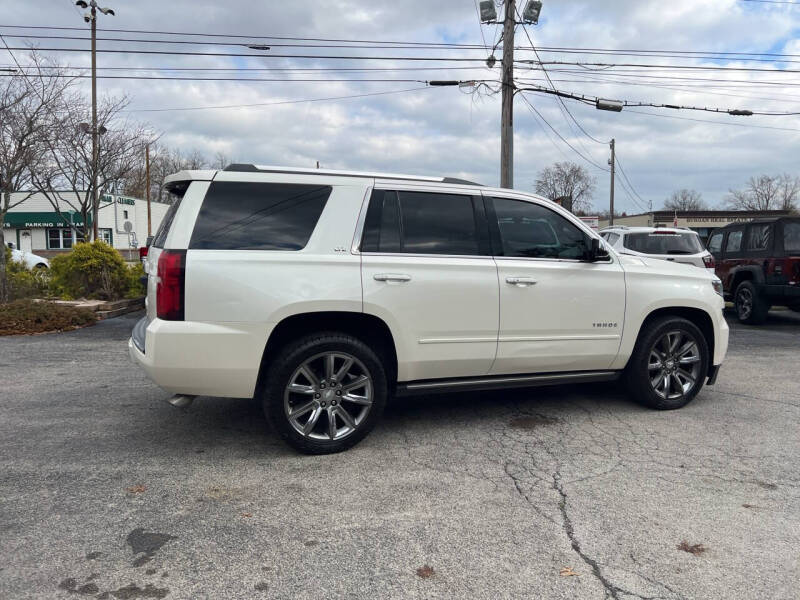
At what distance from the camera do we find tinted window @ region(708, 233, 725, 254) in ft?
43.0

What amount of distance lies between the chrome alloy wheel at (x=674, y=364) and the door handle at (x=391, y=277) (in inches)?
95.3

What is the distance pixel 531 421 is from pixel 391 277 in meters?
1.79

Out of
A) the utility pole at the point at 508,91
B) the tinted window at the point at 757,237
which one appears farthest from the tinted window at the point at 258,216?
the utility pole at the point at 508,91

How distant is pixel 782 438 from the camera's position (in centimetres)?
475

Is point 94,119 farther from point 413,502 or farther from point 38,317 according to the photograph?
point 413,502

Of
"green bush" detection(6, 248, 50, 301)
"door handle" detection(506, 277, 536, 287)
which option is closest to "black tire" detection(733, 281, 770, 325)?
"door handle" detection(506, 277, 536, 287)

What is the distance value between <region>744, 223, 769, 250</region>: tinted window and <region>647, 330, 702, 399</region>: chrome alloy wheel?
23.8 ft

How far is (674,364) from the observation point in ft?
18.2

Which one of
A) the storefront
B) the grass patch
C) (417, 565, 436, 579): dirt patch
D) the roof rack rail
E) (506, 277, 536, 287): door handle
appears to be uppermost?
the storefront

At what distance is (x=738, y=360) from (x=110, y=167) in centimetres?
1847

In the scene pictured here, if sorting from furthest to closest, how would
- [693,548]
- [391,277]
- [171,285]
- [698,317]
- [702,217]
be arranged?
[702,217], [698,317], [391,277], [171,285], [693,548]

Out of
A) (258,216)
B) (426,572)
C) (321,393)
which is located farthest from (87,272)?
(426,572)

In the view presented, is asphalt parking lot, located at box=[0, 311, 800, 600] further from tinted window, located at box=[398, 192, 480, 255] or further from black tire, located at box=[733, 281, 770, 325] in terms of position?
black tire, located at box=[733, 281, 770, 325]

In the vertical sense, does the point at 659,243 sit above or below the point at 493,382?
above
